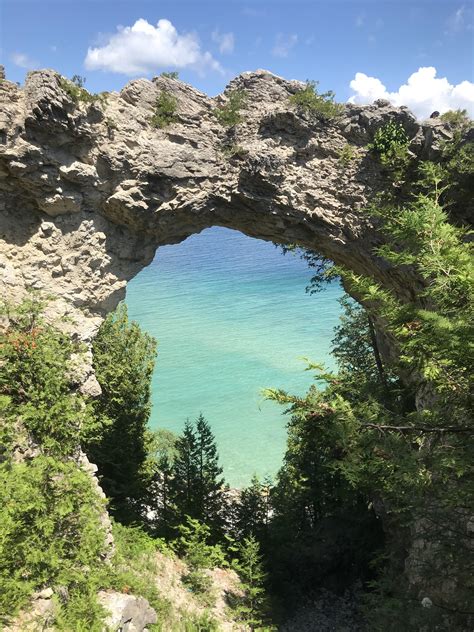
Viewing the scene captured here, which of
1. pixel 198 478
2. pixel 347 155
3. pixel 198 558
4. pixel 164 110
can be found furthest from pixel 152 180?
pixel 198 558

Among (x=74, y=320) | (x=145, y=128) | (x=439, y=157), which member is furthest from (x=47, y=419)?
(x=439, y=157)

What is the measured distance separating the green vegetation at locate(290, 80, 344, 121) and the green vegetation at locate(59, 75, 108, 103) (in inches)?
212

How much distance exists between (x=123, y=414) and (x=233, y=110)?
34.3 feet

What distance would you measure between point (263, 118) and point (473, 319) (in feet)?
30.3

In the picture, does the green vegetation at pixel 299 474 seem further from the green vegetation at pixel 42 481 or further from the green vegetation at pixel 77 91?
the green vegetation at pixel 77 91

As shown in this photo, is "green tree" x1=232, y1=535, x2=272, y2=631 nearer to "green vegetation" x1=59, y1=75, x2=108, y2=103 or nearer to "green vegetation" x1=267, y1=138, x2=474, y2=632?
"green vegetation" x1=267, y1=138, x2=474, y2=632

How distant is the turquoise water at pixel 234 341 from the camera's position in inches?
993

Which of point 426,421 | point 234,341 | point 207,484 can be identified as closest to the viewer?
point 426,421

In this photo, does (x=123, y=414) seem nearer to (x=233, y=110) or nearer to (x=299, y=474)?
(x=299, y=474)

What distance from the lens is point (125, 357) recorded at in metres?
14.9

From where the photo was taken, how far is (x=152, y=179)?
11.0 meters

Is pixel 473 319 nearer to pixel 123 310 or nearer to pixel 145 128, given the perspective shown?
pixel 145 128

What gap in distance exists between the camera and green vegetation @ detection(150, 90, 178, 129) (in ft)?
36.4

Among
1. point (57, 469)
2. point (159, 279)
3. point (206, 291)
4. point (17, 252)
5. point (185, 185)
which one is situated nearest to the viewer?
point (57, 469)
